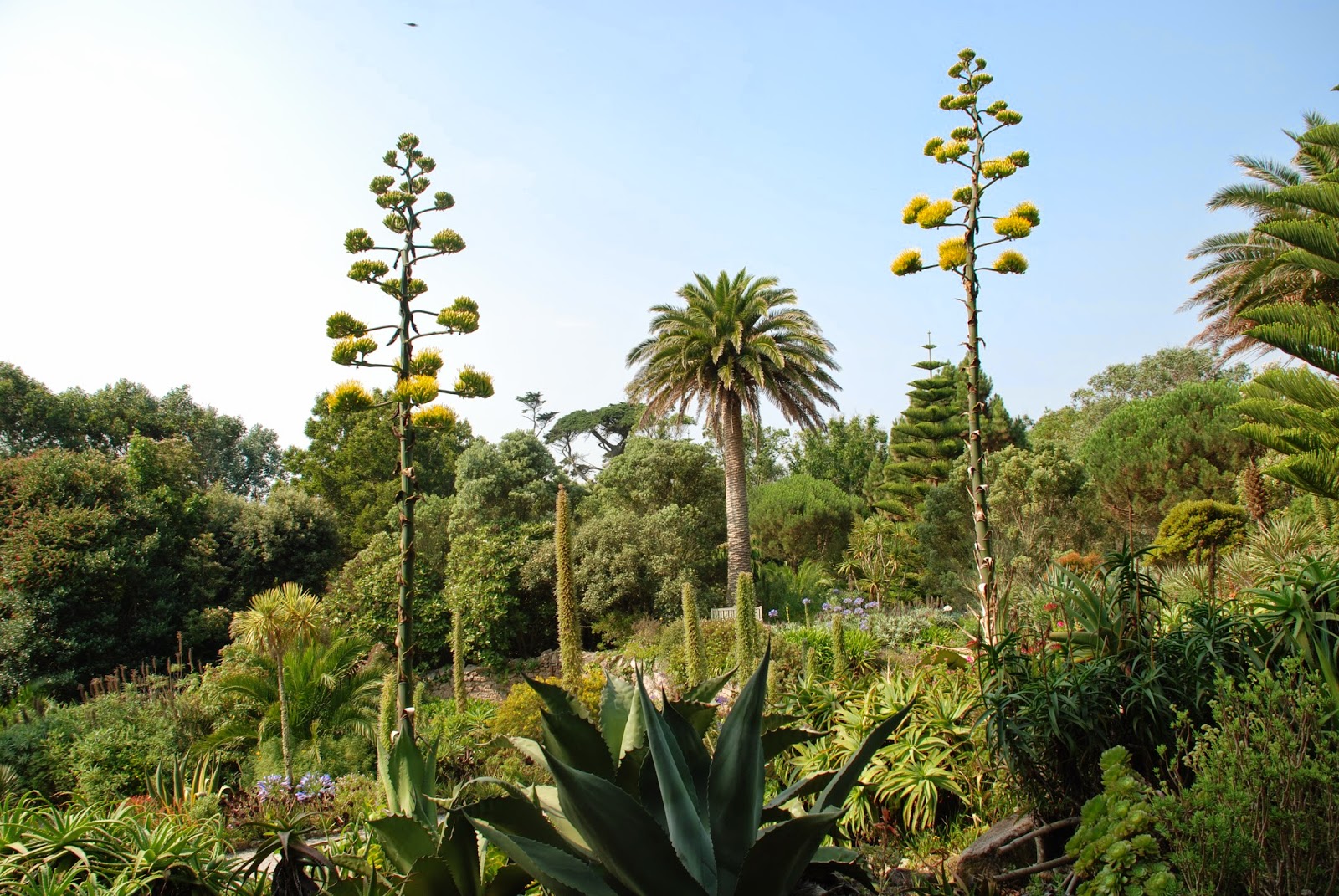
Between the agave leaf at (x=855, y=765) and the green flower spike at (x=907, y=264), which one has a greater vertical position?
the green flower spike at (x=907, y=264)

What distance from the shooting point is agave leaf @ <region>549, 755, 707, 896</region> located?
1673 millimetres

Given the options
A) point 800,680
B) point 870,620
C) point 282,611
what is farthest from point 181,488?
point 800,680

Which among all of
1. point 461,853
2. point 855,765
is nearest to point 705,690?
point 855,765

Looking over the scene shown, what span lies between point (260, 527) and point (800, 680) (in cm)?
1972

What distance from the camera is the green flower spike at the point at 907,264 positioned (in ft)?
20.2

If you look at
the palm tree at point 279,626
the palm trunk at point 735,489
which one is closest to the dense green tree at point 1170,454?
the palm trunk at point 735,489

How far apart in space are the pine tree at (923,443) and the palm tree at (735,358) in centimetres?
765

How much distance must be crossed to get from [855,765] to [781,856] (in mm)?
305

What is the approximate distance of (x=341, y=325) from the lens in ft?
16.4

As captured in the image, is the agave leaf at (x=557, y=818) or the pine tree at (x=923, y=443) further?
the pine tree at (x=923, y=443)

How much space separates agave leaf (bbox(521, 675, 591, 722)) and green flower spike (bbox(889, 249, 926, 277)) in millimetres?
4781

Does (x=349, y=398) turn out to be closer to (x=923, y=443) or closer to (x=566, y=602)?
(x=566, y=602)

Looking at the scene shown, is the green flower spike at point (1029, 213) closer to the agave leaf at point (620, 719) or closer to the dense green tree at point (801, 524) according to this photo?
the agave leaf at point (620, 719)

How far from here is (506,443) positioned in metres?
22.6
